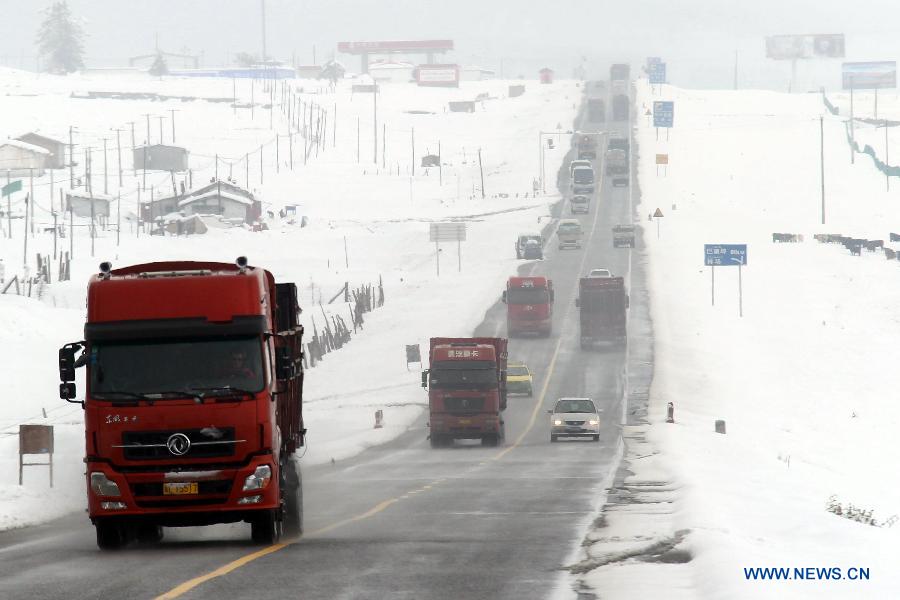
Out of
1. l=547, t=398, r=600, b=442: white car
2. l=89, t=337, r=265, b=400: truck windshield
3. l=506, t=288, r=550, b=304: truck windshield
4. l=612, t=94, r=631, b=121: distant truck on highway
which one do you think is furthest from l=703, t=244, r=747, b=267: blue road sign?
l=612, t=94, r=631, b=121: distant truck on highway

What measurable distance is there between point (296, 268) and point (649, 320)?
3649 cm

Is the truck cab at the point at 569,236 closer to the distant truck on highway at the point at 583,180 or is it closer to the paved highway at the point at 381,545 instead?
the distant truck on highway at the point at 583,180

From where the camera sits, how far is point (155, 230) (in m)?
131

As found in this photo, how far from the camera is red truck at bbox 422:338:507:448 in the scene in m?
49.1

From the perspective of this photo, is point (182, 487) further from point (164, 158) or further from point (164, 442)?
point (164, 158)

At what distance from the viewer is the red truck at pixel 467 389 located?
161ft

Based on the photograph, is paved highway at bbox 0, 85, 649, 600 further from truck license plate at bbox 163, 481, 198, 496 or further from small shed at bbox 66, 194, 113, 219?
small shed at bbox 66, 194, 113, 219

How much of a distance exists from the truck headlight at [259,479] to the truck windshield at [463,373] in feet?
104

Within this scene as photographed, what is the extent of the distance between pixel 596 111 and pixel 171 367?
179 m

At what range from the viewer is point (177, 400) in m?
17.0

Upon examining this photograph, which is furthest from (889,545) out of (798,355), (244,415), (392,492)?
(798,355)

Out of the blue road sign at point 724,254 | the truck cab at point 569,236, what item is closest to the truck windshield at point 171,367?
the blue road sign at point 724,254

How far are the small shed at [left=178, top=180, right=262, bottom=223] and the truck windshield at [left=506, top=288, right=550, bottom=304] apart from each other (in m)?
64.2

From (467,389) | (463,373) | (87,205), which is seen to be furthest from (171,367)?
(87,205)
